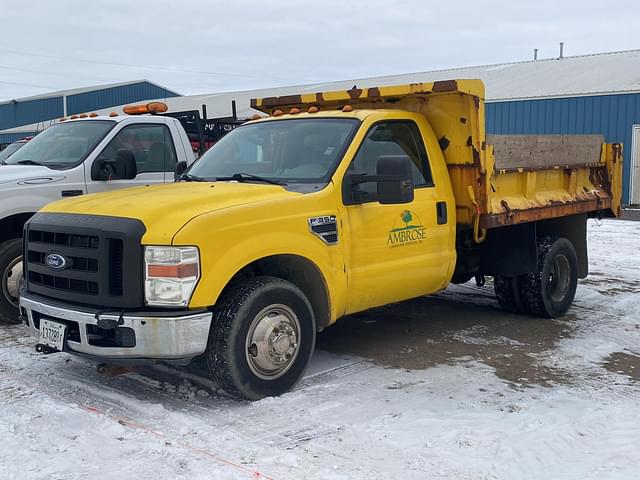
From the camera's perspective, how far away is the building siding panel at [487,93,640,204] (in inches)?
794

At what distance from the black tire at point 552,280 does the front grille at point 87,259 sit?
4.43 metres

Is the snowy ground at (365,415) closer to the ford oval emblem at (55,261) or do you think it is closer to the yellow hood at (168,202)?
the ford oval emblem at (55,261)

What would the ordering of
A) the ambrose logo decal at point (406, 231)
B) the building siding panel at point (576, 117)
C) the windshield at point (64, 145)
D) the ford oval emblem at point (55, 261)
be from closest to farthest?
1. the ford oval emblem at point (55, 261)
2. the ambrose logo decal at point (406, 231)
3. the windshield at point (64, 145)
4. the building siding panel at point (576, 117)

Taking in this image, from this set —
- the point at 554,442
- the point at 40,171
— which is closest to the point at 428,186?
the point at 554,442

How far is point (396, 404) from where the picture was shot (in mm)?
4980

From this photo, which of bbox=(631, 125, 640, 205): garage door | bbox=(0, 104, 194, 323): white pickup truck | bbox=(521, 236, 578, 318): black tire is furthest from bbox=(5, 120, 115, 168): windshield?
bbox=(631, 125, 640, 205): garage door

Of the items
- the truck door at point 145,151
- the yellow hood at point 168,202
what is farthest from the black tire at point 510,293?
the truck door at point 145,151

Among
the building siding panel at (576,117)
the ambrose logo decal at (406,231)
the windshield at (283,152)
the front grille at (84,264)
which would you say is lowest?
the front grille at (84,264)

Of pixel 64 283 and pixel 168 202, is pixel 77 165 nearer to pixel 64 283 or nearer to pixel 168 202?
pixel 64 283

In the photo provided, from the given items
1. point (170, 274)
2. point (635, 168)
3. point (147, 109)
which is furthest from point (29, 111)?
point (170, 274)

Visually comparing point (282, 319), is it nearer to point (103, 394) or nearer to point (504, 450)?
point (103, 394)

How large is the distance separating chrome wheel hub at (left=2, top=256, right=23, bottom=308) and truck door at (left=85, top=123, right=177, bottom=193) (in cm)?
108

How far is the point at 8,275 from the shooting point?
23.2 feet

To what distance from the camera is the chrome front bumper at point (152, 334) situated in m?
4.51
